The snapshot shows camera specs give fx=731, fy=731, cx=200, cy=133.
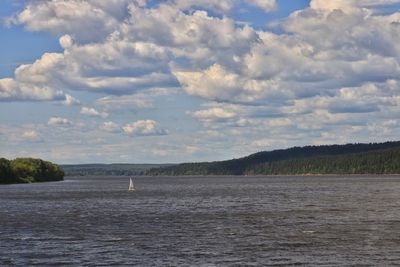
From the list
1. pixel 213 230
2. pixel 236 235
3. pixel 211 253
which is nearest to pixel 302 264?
pixel 211 253

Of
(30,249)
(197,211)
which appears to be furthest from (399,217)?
(30,249)

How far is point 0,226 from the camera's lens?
73.1m

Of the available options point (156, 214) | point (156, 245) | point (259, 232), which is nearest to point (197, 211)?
point (156, 214)

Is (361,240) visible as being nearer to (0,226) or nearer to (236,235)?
(236,235)

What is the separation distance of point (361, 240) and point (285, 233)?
815 centimetres

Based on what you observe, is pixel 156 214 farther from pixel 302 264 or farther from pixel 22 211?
pixel 302 264

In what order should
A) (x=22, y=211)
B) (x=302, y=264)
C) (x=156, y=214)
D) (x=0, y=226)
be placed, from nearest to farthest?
(x=302, y=264) → (x=0, y=226) → (x=156, y=214) → (x=22, y=211)

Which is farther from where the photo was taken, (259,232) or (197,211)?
(197,211)

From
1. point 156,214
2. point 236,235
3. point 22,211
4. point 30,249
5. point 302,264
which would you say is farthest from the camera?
point 22,211

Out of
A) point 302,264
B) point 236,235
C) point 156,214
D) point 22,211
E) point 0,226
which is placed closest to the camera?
point 302,264

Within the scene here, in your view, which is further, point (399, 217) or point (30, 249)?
point (399, 217)

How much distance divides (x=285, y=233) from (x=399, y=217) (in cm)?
1993

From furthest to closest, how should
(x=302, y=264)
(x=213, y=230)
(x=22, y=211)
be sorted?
(x=22, y=211), (x=213, y=230), (x=302, y=264)

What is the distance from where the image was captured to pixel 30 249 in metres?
52.4
